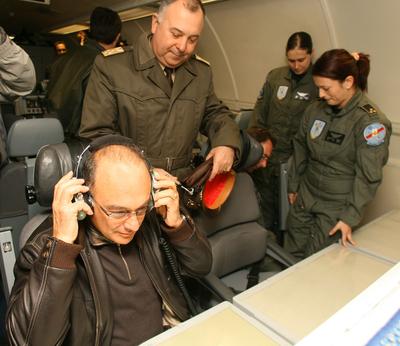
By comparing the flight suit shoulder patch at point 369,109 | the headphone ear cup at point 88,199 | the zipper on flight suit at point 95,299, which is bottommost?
the zipper on flight suit at point 95,299

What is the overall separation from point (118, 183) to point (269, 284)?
790 mm

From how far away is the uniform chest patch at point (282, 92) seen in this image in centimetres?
301

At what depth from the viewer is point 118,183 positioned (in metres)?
1.04

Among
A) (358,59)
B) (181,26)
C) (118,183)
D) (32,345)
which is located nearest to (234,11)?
(358,59)

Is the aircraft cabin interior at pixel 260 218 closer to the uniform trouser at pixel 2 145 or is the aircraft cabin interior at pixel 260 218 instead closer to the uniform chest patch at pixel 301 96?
the uniform trouser at pixel 2 145

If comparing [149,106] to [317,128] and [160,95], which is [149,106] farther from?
[317,128]

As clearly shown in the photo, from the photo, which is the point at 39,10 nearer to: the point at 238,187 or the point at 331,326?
the point at 238,187

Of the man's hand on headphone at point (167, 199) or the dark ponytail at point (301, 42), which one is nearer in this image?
the man's hand on headphone at point (167, 199)

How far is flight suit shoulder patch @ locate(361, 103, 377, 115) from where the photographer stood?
1932mm

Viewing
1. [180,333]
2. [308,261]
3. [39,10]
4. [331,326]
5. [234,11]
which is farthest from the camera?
[39,10]

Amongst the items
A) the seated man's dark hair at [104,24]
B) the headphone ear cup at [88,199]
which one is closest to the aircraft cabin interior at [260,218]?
the headphone ear cup at [88,199]

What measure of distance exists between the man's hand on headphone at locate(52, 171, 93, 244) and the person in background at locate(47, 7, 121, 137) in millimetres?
1846

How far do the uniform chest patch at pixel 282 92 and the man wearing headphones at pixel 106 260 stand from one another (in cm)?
202

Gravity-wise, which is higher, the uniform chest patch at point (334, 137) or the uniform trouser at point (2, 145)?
the uniform trouser at point (2, 145)
